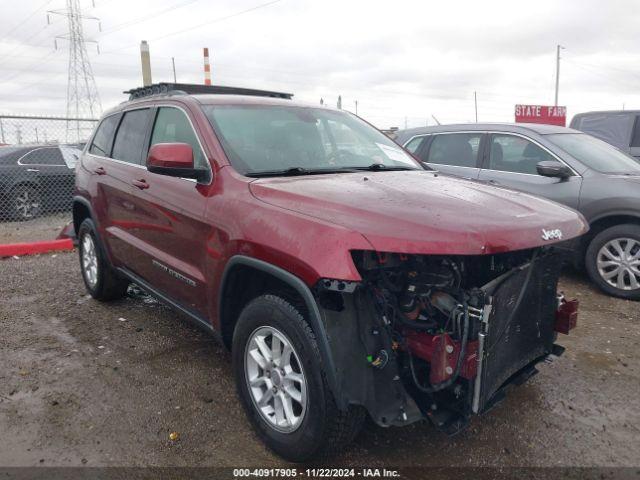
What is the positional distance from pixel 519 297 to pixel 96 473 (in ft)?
7.28

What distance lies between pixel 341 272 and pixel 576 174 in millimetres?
4236

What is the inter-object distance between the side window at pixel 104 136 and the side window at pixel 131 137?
183 mm

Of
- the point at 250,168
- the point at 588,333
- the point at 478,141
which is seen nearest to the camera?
the point at 250,168

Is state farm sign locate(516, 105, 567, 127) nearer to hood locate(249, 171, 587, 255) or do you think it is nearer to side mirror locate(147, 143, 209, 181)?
hood locate(249, 171, 587, 255)

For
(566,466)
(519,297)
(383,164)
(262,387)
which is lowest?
(566,466)

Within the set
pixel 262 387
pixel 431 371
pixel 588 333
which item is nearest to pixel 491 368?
pixel 431 371

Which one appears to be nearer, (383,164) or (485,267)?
(485,267)

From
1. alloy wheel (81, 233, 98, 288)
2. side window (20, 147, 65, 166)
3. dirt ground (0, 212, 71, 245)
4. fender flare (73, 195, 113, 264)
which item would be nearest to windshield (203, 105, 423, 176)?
fender flare (73, 195, 113, 264)

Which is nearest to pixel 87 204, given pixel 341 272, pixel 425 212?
pixel 341 272

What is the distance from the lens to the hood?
7.06 feet

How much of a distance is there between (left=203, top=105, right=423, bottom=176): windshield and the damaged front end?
98 centimetres

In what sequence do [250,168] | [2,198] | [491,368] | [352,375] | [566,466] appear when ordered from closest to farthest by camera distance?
1. [352,375]
2. [491,368]
3. [566,466]
4. [250,168]
5. [2,198]

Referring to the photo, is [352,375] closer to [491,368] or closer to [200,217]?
[491,368]

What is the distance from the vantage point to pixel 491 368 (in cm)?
245
